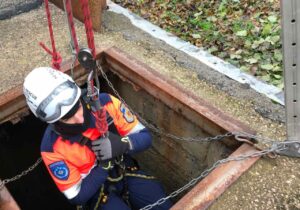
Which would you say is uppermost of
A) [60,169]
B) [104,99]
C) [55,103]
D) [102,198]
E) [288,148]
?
[55,103]

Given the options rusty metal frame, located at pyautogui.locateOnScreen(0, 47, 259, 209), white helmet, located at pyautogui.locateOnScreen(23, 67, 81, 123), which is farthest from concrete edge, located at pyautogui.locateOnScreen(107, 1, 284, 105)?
white helmet, located at pyautogui.locateOnScreen(23, 67, 81, 123)

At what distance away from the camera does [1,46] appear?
501 cm

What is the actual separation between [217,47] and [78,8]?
2159 mm

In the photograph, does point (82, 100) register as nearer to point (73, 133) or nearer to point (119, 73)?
point (73, 133)

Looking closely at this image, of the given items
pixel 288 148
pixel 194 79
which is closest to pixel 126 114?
Result: pixel 194 79

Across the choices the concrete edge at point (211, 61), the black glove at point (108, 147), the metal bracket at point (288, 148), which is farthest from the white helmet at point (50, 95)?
the concrete edge at point (211, 61)

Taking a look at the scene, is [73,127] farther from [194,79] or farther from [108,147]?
[194,79]

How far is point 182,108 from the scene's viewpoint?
398cm

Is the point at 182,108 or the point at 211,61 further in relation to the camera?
the point at 211,61

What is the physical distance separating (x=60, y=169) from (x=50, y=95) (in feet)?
2.20

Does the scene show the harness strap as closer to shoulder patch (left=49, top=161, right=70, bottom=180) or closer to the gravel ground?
shoulder patch (left=49, top=161, right=70, bottom=180)

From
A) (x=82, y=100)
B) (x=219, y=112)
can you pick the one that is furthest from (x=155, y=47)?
(x=82, y=100)

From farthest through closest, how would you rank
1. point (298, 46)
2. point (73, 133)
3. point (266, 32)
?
point (266, 32) < point (73, 133) < point (298, 46)

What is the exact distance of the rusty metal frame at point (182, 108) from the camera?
316 centimetres
